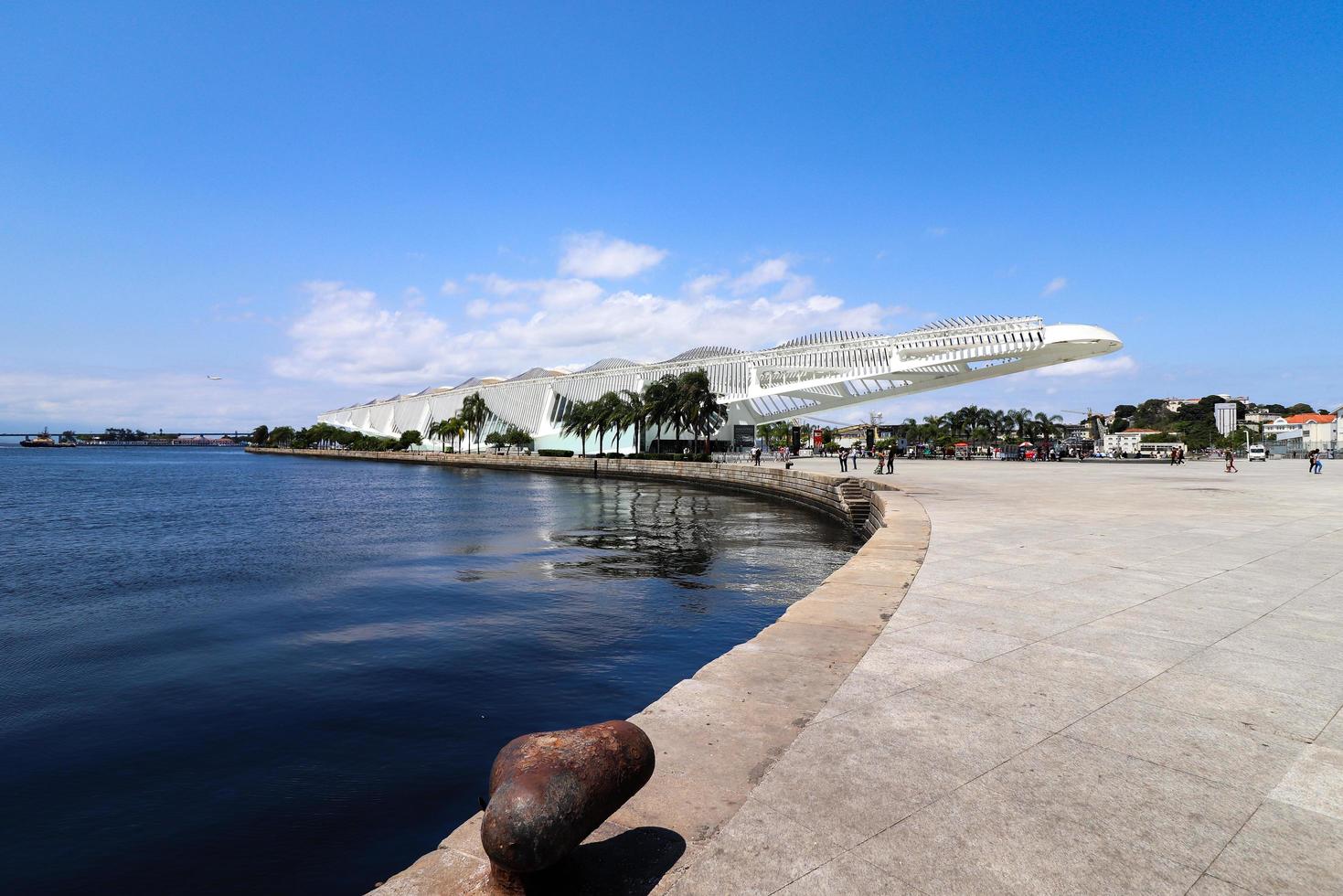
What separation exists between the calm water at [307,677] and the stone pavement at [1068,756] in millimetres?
3054

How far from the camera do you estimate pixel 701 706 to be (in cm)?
456

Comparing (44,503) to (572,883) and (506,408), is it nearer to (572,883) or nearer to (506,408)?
(572,883)

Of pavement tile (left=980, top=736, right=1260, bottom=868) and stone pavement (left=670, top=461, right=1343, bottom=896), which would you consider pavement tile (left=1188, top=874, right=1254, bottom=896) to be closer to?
stone pavement (left=670, top=461, right=1343, bottom=896)

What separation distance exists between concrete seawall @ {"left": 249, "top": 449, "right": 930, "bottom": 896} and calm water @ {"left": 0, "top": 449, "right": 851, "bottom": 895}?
79.6 inches

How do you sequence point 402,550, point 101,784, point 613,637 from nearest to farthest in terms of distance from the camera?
point 101,784 < point 613,637 < point 402,550

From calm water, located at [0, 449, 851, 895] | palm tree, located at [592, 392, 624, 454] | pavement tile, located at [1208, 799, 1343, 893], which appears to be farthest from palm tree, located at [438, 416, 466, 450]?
pavement tile, located at [1208, 799, 1343, 893]

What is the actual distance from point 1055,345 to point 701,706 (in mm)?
65385

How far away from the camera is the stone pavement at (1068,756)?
2.83 metres

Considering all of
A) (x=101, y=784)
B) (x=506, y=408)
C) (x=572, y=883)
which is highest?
(x=506, y=408)

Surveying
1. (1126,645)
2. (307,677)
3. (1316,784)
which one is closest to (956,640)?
(1126,645)

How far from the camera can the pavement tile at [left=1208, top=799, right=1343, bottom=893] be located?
2744mm

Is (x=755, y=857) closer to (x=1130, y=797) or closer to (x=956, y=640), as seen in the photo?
(x=1130, y=797)

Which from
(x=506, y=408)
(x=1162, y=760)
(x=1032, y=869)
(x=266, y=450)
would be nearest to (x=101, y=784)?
(x=1032, y=869)

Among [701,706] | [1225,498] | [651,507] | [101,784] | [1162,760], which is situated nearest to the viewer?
[1162,760]
